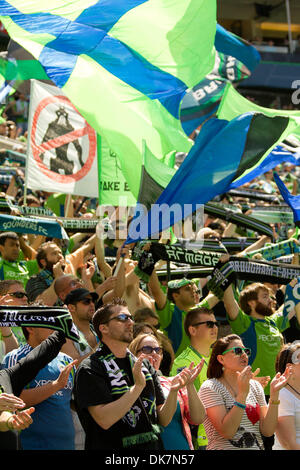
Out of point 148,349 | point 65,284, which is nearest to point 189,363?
point 148,349

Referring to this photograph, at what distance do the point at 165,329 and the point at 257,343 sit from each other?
28.9 inches

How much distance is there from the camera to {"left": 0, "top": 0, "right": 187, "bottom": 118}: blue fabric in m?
6.97

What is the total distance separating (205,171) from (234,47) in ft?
18.6

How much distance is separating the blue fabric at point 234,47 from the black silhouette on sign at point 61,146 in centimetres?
349

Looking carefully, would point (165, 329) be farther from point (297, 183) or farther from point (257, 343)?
point (297, 183)

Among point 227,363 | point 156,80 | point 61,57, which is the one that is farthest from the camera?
point 156,80

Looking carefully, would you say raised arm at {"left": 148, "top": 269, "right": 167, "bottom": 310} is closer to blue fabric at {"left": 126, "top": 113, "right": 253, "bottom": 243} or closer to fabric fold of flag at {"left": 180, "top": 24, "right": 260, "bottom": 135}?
blue fabric at {"left": 126, "top": 113, "right": 253, "bottom": 243}

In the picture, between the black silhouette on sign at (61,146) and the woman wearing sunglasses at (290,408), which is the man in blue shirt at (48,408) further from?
the black silhouette on sign at (61,146)

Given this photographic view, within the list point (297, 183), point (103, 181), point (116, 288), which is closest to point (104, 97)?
point (103, 181)

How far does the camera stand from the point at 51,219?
7430 millimetres

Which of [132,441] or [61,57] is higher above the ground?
[61,57]

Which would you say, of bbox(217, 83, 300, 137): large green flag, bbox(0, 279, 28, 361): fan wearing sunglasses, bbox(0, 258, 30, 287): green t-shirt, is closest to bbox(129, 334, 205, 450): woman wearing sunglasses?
bbox(0, 279, 28, 361): fan wearing sunglasses

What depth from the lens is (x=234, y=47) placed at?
11820mm

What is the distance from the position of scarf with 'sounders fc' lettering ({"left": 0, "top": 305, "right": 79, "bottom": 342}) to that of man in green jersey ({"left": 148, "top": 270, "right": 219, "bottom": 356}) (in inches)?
89.4
